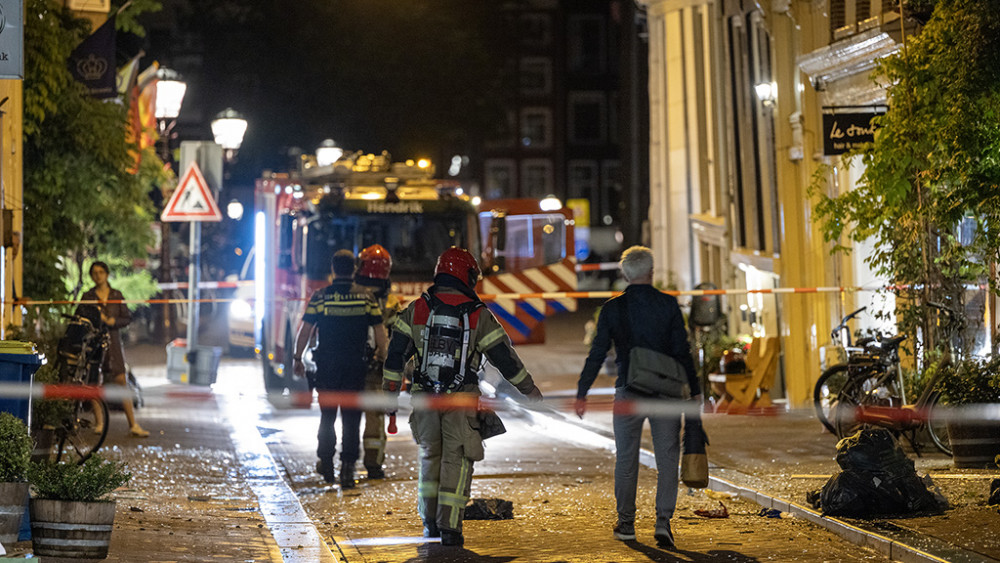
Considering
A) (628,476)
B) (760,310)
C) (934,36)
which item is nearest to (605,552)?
(628,476)

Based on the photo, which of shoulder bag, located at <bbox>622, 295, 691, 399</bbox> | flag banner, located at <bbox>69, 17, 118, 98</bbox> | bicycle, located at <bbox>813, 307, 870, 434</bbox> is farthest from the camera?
flag banner, located at <bbox>69, 17, 118, 98</bbox>

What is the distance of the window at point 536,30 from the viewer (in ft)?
230

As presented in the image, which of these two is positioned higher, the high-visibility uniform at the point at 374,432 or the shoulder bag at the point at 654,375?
the shoulder bag at the point at 654,375

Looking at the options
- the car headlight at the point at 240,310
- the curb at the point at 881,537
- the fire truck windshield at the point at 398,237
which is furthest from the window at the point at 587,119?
the curb at the point at 881,537

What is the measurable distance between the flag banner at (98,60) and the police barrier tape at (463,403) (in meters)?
4.14

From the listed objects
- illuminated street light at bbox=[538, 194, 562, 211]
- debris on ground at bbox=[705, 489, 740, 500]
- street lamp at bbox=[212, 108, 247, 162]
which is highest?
street lamp at bbox=[212, 108, 247, 162]

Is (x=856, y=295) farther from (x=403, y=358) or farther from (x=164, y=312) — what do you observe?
(x=164, y=312)

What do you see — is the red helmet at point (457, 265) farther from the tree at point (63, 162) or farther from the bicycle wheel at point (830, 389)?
the tree at point (63, 162)

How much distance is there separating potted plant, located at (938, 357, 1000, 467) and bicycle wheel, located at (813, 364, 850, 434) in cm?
191

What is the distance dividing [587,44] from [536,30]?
270cm

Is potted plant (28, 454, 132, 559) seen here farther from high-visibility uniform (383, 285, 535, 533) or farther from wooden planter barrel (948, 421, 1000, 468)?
wooden planter barrel (948, 421, 1000, 468)

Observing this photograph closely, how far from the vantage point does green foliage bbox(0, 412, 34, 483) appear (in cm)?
737

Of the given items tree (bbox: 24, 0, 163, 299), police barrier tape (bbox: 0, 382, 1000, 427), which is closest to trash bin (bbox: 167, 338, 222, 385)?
police barrier tape (bbox: 0, 382, 1000, 427)

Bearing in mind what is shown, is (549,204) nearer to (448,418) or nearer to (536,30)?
(448,418)
